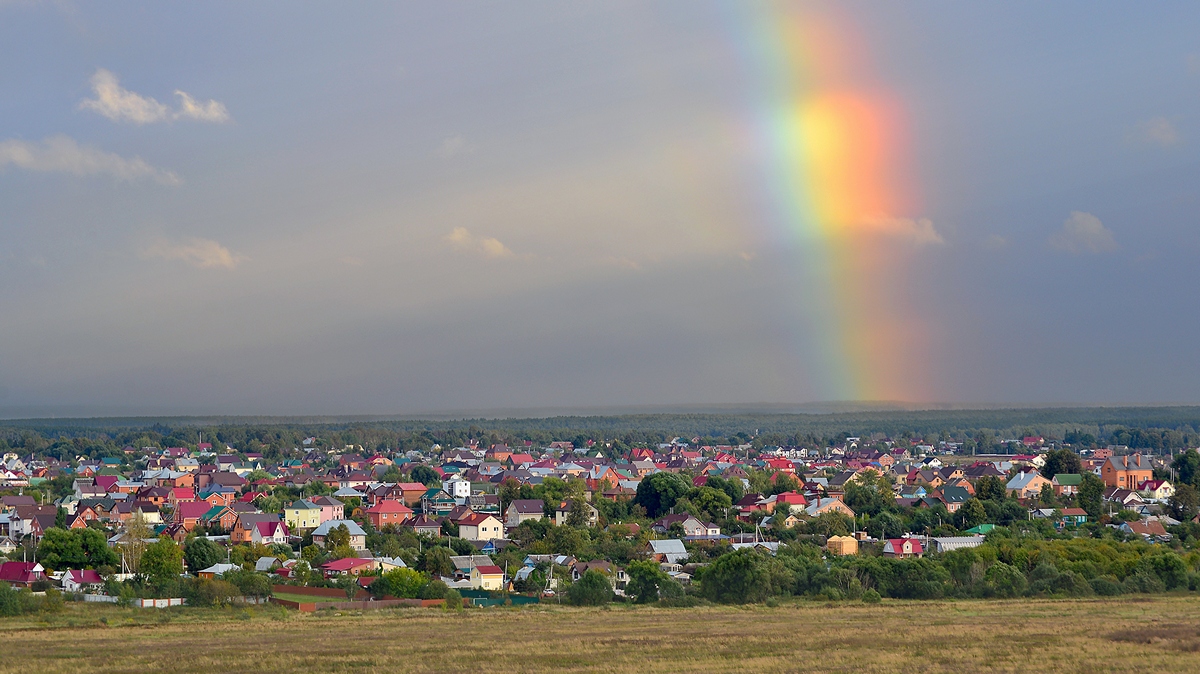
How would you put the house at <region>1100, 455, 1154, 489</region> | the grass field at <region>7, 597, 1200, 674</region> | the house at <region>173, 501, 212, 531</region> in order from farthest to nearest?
the house at <region>1100, 455, 1154, 489</region>
the house at <region>173, 501, 212, 531</region>
the grass field at <region>7, 597, 1200, 674</region>

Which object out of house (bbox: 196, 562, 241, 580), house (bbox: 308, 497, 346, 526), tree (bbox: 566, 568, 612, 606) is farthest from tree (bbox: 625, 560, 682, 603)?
house (bbox: 308, 497, 346, 526)

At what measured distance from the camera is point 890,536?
55.2m

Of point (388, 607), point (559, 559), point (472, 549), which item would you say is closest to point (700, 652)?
point (388, 607)

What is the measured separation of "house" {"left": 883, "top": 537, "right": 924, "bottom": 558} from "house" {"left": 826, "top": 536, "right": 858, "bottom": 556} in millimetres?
1227

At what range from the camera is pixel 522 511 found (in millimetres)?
62594

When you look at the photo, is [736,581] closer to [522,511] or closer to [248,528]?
[522,511]

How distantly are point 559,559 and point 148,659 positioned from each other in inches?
944

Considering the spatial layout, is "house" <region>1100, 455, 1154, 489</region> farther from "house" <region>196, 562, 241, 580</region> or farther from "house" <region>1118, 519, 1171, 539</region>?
"house" <region>196, 562, 241, 580</region>

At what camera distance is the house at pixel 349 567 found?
41.9m

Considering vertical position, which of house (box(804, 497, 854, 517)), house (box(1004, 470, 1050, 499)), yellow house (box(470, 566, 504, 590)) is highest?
house (box(1004, 470, 1050, 499))

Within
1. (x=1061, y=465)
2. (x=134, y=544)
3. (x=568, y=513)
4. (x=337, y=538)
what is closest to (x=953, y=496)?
(x=1061, y=465)

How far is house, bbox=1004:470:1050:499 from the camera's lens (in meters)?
69.1

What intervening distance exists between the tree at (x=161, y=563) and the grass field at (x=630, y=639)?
4.59m

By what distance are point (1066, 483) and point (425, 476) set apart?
4445 centimetres
